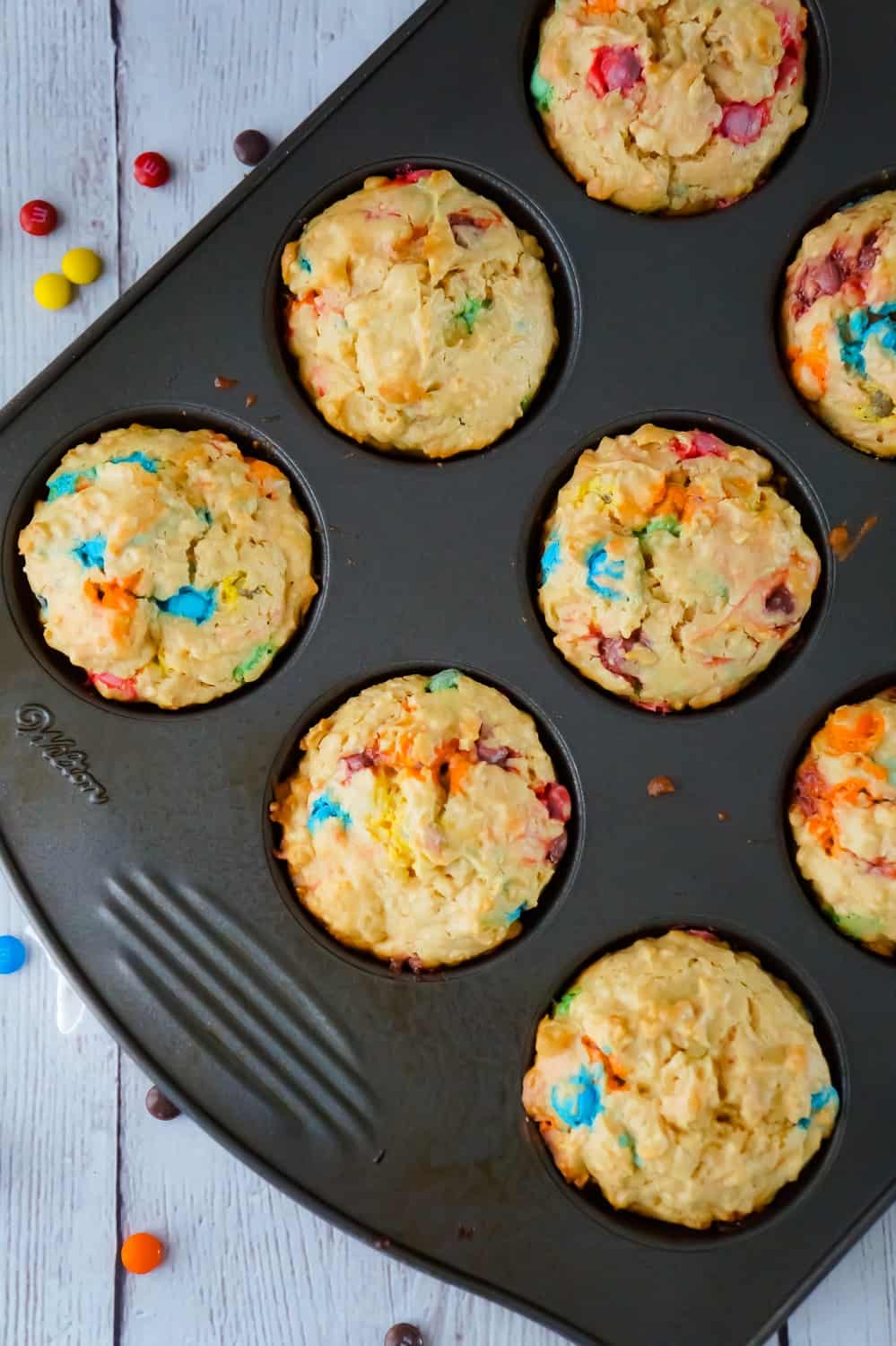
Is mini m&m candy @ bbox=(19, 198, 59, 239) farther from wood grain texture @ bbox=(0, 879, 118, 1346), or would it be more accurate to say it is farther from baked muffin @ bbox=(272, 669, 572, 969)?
wood grain texture @ bbox=(0, 879, 118, 1346)

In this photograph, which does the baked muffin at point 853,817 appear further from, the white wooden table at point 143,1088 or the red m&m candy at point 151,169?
the red m&m candy at point 151,169

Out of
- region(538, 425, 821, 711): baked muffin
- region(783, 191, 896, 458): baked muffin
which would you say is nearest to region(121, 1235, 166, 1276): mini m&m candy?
region(538, 425, 821, 711): baked muffin

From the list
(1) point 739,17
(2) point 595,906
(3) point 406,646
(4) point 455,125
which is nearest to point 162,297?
(4) point 455,125

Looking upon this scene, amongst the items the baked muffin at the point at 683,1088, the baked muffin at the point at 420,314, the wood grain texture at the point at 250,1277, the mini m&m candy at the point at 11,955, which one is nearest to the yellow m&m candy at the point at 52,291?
the baked muffin at the point at 420,314

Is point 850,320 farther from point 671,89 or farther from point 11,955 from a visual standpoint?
point 11,955

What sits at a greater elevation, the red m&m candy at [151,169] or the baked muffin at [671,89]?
the baked muffin at [671,89]

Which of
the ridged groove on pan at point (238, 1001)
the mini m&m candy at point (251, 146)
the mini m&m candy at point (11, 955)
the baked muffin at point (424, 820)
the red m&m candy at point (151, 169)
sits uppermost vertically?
the mini m&m candy at point (251, 146)
